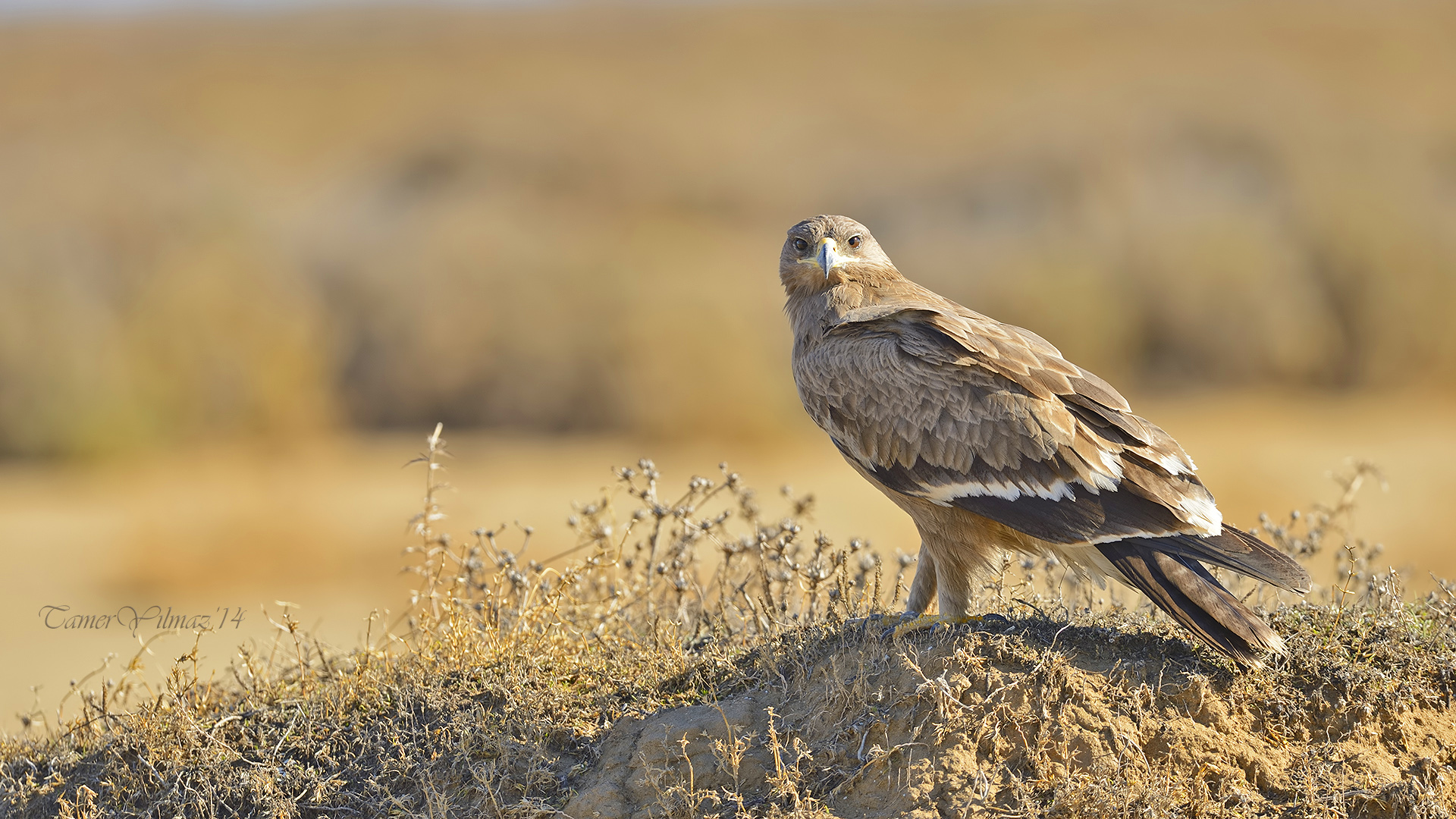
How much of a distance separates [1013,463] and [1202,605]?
0.81m

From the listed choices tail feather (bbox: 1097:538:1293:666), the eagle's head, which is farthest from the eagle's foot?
the eagle's head

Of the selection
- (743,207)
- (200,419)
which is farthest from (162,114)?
(200,419)

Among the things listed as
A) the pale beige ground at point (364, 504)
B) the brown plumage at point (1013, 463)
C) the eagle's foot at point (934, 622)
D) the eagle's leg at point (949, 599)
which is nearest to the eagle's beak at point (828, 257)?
the brown plumage at point (1013, 463)

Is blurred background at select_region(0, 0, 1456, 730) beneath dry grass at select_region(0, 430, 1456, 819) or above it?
above

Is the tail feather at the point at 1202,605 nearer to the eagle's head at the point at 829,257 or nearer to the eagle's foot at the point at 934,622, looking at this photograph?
the eagle's foot at the point at 934,622

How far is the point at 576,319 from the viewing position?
1819 cm

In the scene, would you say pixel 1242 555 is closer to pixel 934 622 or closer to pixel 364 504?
A: pixel 934 622

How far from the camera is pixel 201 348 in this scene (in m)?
17.1

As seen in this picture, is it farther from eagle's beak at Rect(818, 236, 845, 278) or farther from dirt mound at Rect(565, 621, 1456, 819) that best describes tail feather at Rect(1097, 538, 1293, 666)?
eagle's beak at Rect(818, 236, 845, 278)

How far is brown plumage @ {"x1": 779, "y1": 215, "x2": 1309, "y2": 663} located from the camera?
3.75 metres

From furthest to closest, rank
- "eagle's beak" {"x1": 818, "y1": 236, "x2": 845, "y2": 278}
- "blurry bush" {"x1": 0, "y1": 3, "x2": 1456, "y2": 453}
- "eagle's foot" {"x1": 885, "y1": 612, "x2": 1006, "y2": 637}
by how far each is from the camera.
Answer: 1. "blurry bush" {"x1": 0, "y1": 3, "x2": 1456, "y2": 453}
2. "eagle's beak" {"x1": 818, "y1": 236, "x2": 845, "y2": 278}
3. "eagle's foot" {"x1": 885, "y1": 612, "x2": 1006, "y2": 637}

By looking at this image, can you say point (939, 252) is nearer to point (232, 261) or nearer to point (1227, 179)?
point (1227, 179)

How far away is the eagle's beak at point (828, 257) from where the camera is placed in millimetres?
5074

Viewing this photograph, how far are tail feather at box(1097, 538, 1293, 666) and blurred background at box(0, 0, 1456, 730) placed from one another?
8132 mm
